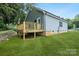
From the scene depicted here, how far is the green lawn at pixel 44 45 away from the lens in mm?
4352

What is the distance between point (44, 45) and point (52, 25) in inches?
9.6

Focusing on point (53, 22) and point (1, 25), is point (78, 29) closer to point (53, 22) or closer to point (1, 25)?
point (53, 22)

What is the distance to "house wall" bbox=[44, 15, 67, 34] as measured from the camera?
173 inches

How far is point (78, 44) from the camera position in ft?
14.3

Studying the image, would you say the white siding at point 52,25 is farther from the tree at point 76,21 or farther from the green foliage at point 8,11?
the green foliage at point 8,11

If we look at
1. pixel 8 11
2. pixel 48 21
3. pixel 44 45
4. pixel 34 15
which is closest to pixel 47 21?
pixel 48 21

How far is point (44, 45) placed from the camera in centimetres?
440

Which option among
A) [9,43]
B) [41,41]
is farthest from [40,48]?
[9,43]

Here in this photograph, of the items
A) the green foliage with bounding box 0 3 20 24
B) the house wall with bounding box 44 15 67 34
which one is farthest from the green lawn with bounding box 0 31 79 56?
the green foliage with bounding box 0 3 20 24

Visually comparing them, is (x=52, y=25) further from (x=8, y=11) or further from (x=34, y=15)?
(x=8, y=11)

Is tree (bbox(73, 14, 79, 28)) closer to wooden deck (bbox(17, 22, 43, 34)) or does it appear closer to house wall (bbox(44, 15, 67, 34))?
house wall (bbox(44, 15, 67, 34))

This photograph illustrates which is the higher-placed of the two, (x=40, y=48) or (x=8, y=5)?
(x=8, y=5)

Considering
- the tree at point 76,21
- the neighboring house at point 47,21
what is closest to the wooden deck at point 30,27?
the neighboring house at point 47,21

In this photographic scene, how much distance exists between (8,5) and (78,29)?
2.74 ft
